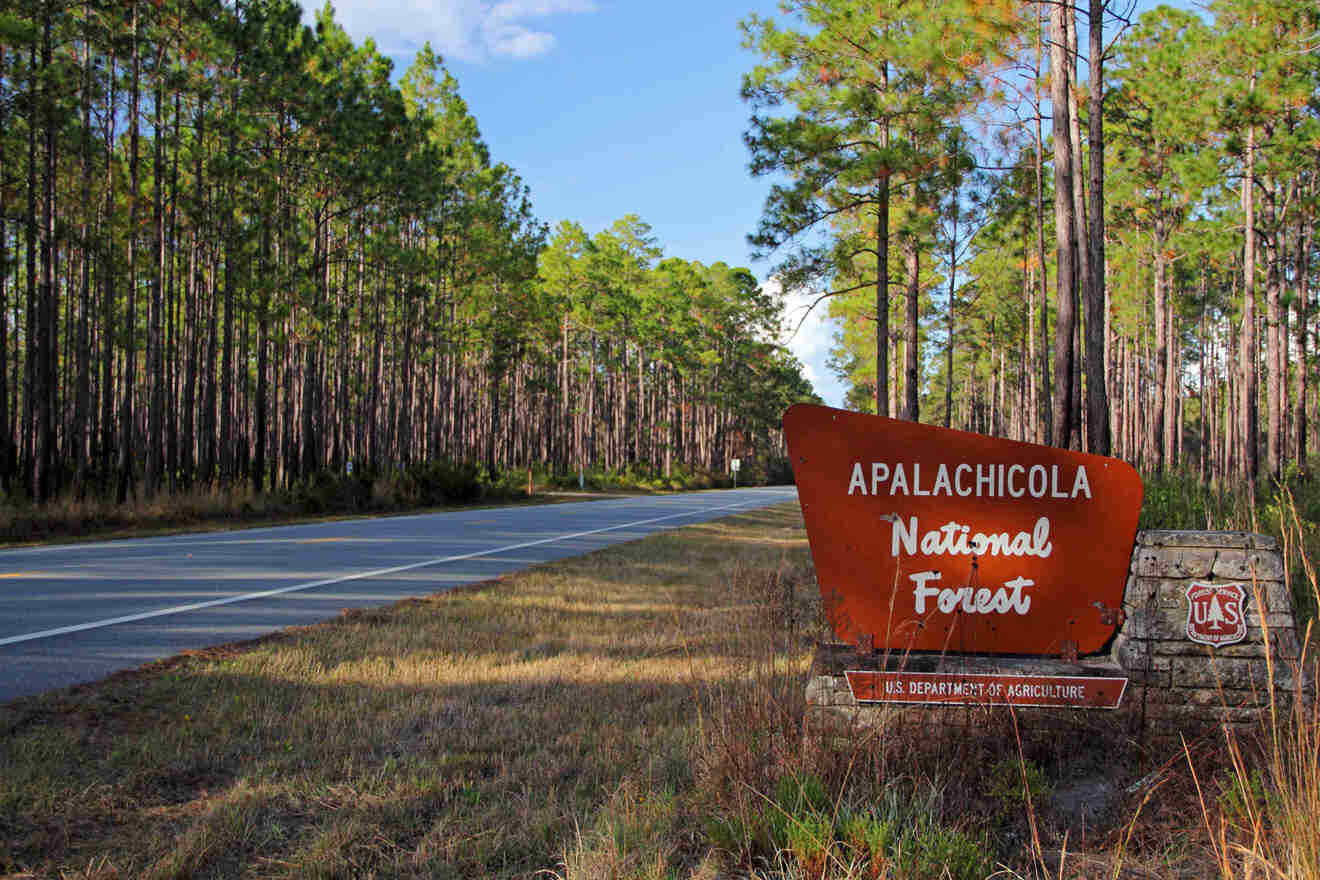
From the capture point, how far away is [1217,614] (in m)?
3.95

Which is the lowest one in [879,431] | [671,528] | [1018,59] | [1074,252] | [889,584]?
[671,528]

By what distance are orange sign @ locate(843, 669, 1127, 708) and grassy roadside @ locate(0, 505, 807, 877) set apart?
0.78m

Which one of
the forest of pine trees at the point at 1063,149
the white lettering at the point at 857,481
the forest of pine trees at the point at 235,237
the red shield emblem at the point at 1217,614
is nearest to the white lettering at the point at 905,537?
the white lettering at the point at 857,481

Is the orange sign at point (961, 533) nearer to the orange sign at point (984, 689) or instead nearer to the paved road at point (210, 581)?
the orange sign at point (984, 689)

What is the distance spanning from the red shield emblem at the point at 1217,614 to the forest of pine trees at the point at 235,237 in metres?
16.4

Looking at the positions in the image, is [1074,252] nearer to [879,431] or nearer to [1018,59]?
[1018,59]

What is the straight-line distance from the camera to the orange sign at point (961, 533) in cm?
411

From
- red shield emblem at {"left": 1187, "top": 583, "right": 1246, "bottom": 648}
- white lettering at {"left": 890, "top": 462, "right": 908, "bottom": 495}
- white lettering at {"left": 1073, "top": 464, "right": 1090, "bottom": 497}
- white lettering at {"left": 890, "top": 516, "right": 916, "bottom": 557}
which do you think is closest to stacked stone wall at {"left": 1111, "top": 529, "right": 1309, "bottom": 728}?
red shield emblem at {"left": 1187, "top": 583, "right": 1246, "bottom": 648}

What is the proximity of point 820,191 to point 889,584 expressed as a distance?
17.7 m

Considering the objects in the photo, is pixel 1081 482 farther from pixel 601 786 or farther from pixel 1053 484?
pixel 601 786

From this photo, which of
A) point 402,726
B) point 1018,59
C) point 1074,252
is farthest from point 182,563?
point 1018,59

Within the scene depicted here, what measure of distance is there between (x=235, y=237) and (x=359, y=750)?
26.4 m

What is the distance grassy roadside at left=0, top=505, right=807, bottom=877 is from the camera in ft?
10.9

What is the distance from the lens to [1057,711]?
3.87 meters
